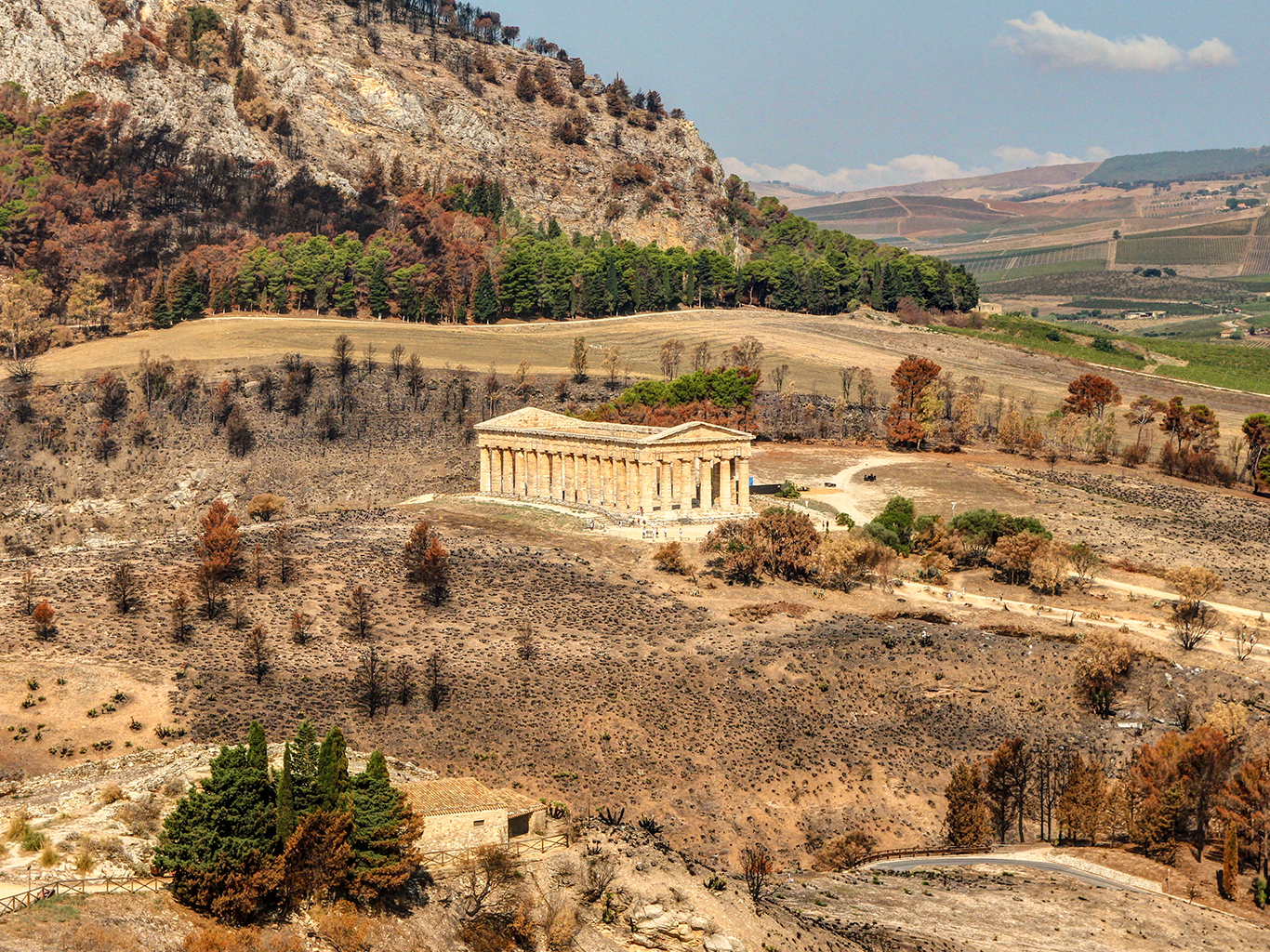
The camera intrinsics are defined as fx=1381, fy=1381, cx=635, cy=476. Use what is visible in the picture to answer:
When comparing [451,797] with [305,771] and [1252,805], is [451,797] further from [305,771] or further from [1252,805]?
[1252,805]

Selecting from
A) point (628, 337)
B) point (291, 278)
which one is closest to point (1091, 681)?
point (628, 337)

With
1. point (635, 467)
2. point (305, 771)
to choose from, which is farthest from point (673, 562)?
point (305, 771)

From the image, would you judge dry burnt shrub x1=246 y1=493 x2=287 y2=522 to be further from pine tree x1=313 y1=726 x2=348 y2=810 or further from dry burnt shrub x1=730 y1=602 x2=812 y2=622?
pine tree x1=313 y1=726 x2=348 y2=810

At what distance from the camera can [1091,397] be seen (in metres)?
136

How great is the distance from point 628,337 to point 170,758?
115530 millimetres

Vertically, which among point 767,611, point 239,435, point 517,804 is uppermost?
point 239,435

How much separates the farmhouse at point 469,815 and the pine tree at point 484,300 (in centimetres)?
12276

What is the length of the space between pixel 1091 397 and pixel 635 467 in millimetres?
58884

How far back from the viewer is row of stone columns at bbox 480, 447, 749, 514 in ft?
323

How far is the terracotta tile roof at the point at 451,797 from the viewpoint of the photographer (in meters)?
43.8

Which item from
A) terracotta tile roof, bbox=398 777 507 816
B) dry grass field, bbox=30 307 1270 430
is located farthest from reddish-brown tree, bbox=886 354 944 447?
terracotta tile roof, bbox=398 777 507 816

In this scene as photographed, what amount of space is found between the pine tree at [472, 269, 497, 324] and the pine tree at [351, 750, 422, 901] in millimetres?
127524

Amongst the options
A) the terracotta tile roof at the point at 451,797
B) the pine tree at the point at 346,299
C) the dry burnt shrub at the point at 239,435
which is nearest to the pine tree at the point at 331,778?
the terracotta tile roof at the point at 451,797

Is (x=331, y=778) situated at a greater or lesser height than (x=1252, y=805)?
greater
